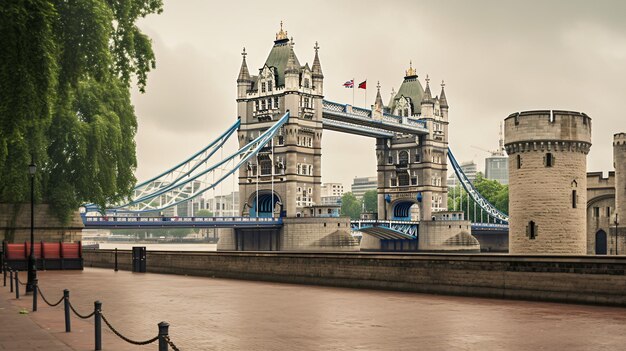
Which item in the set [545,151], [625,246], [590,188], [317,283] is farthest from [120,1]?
[590,188]

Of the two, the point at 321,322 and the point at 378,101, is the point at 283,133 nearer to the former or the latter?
the point at 378,101

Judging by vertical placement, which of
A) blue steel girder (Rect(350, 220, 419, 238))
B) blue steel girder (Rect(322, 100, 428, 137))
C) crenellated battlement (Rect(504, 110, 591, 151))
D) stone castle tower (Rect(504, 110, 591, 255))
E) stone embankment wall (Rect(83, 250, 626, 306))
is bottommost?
stone embankment wall (Rect(83, 250, 626, 306))

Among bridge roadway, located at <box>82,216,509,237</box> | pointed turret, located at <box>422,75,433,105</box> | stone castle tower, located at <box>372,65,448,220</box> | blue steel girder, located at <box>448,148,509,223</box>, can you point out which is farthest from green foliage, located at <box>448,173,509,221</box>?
pointed turret, located at <box>422,75,433,105</box>

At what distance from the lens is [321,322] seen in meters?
16.2

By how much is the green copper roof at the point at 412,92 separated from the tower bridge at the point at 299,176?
473 centimetres

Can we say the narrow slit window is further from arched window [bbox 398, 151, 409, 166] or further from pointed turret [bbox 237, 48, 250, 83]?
arched window [bbox 398, 151, 409, 166]

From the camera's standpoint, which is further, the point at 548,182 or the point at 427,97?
the point at 427,97

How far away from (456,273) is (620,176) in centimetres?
4231

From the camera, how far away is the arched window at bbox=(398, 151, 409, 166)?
4676 inches

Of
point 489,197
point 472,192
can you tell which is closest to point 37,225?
point 472,192

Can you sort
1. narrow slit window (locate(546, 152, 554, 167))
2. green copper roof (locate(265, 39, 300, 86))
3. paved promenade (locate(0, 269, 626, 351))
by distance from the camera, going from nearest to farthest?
paved promenade (locate(0, 269, 626, 351)) < narrow slit window (locate(546, 152, 554, 167)) < green copper roof (locate(265, 39, 300, 86))

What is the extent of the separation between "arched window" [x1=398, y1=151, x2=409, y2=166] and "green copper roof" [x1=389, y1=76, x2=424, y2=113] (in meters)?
8.43

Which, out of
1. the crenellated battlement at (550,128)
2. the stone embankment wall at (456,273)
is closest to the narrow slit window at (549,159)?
the crenellated battlement at (550,128)

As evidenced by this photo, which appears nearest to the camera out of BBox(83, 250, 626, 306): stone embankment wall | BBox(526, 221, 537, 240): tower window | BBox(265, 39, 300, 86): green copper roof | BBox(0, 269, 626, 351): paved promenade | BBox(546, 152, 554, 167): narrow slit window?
BBox(0, 269, 626, 351): paved promenade
